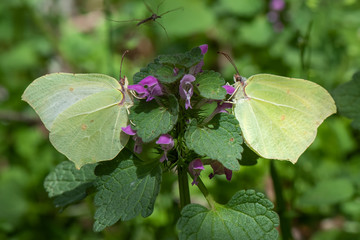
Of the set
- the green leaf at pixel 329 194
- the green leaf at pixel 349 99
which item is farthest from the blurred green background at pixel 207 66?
the green leaf at pixel 349 99

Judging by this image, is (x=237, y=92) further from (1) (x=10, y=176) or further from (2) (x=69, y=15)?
(2) (x=69, y=15)

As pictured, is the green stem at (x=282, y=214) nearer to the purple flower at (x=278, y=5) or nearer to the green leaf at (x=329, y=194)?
the green leaf at (x=329, y=194)

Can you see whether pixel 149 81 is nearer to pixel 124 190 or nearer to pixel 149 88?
pixel 149 88

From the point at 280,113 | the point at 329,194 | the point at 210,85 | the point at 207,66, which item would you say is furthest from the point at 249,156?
the point at 207,66

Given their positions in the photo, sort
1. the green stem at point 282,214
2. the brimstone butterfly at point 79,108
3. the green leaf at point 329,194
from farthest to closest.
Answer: the green leaf at point 329,194
the green stem at point 282,214
the brimstone butterfly at point 79,108

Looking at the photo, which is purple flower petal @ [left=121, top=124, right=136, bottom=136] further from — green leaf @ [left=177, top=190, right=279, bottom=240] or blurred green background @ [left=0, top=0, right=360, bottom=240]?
blurred green background @ [left=0, top=0, right=360, bottom=240]

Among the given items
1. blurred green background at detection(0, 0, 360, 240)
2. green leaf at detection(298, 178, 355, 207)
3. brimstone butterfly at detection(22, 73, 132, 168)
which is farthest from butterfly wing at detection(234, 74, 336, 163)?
green leaf at detection(298, 178, 355, 207)
